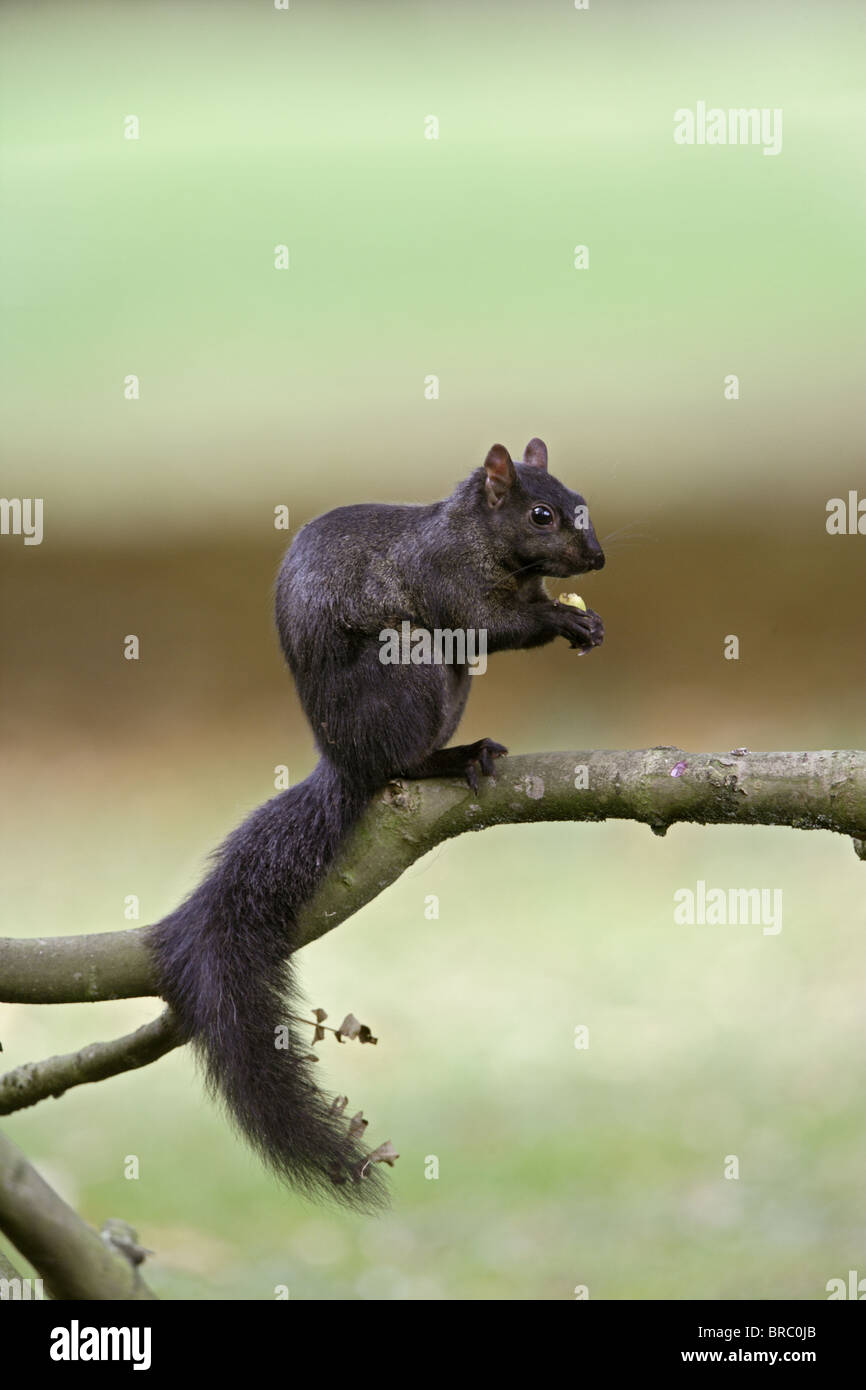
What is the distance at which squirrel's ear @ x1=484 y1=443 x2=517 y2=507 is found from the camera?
1911mm

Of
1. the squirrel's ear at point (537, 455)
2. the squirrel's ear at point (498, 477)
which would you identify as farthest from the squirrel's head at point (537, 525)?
the squirrel's ear at point (537, 455)

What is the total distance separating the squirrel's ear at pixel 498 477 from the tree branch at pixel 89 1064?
830 millimetres

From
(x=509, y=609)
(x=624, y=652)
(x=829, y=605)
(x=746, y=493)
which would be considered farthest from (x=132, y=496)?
(x=509, y=609)

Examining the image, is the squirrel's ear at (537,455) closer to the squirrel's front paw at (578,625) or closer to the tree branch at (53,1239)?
the squirrel's front paw at (578,625)

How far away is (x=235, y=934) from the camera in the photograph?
184cm

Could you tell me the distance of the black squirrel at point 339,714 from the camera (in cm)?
177

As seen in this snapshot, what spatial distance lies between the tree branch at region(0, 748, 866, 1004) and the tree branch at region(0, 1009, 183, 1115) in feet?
0.25

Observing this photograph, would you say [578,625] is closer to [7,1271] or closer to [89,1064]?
[89,1064]

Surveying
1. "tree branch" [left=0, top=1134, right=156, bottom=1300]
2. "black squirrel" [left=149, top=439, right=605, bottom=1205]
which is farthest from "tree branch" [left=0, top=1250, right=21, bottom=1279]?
"black squirrel" [left=149, top=439, right=605, bottom=1205]

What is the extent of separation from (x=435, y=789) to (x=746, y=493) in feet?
13.9

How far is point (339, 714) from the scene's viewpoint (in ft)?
6.03

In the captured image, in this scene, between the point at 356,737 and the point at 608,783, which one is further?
the point at 356,737

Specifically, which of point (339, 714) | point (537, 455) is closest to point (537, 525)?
point (537, 455)

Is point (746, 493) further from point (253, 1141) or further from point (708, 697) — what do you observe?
point (253, 1141)
